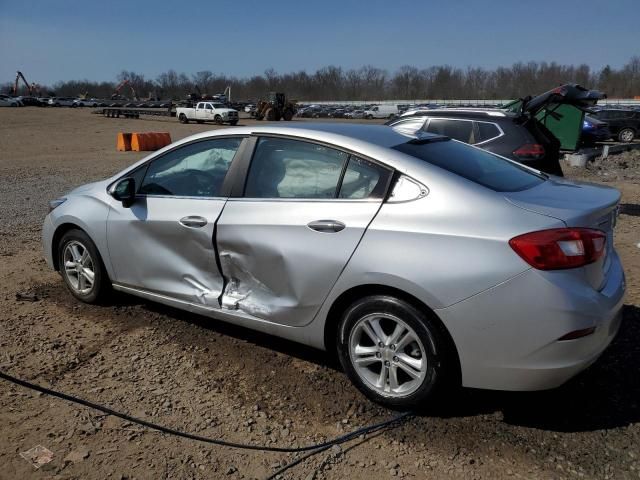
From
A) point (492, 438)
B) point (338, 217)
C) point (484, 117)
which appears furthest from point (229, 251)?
point (484, 117)

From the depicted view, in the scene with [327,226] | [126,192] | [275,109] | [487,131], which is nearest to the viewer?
[327,226]

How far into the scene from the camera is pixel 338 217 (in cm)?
315

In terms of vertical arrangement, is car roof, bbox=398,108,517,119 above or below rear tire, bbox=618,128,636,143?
above

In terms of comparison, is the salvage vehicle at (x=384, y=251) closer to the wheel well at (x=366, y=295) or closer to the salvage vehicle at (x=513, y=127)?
the wheel well at (x=366, y=295)

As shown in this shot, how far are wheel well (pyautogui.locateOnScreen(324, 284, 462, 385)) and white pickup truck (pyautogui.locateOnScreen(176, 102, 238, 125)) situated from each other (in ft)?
142

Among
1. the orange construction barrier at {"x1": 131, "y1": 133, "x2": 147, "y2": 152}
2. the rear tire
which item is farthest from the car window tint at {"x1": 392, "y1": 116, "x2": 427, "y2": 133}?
the rear tire

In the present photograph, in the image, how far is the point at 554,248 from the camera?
263cm

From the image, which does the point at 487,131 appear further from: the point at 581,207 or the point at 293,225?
the point at 293,225

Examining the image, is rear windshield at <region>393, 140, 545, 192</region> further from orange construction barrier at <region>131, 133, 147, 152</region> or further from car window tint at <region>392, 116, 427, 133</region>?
orange construction barrier at <region>131, 133, 147, 152</region>

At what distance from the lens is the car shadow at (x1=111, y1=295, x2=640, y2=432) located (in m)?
3.01

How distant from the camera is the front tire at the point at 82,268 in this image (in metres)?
4.52

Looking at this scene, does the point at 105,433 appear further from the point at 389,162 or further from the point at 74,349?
the point at 389,162

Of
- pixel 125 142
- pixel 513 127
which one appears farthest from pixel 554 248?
pixel 125 142

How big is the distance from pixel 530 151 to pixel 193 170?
4.96m
